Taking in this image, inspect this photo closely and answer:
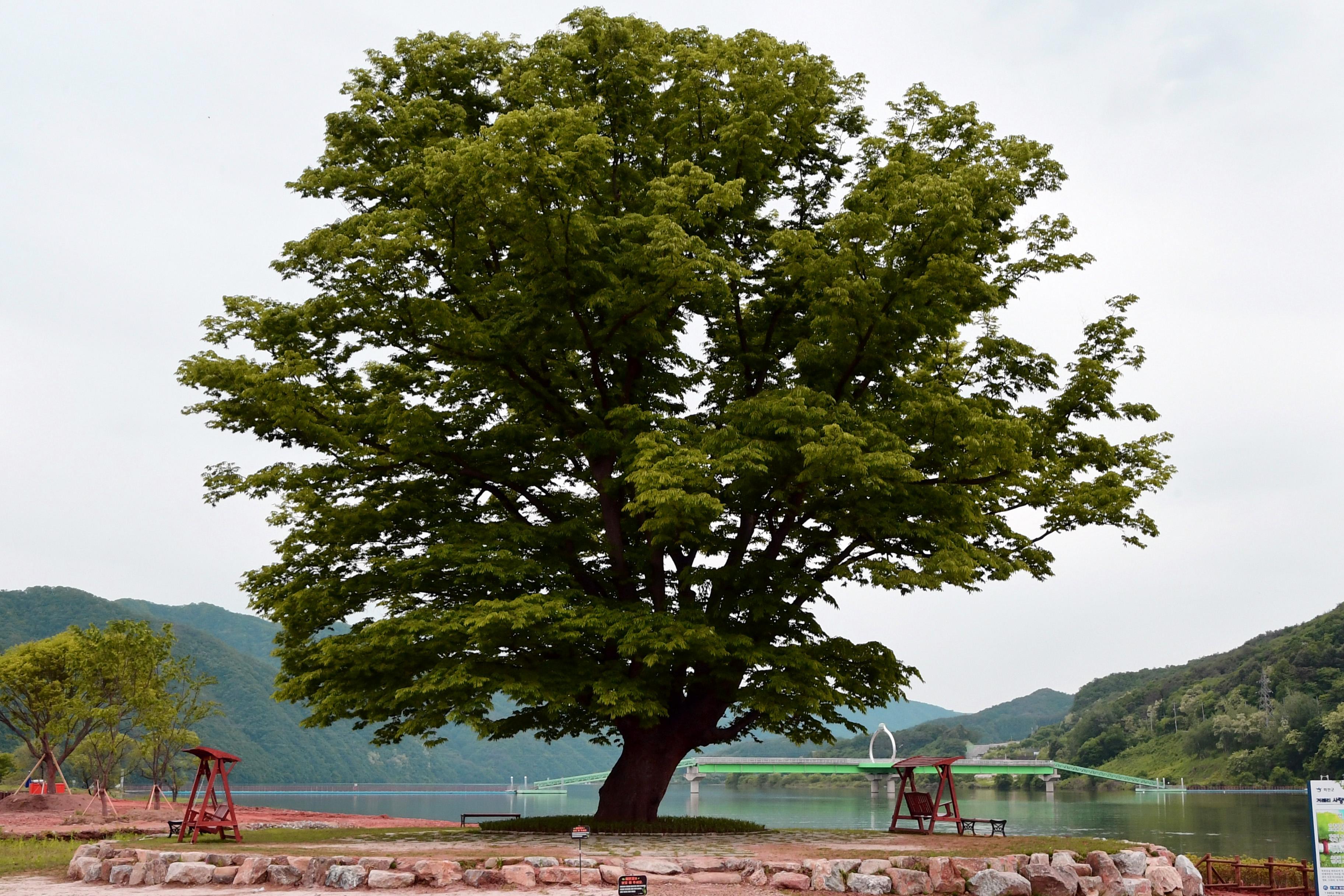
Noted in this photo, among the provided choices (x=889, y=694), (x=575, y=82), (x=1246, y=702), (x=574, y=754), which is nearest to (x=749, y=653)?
(x=889, y=694)

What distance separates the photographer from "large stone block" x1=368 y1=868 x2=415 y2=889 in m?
13.0

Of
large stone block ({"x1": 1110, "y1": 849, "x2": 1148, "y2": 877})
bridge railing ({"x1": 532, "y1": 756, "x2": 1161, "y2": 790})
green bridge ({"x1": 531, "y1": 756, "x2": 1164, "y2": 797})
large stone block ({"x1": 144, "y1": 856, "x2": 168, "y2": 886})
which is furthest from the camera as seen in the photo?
green bridge ({"x1": 531, "y1": 756, "x2": 1164, "y2": 797})

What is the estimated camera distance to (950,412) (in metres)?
17.6

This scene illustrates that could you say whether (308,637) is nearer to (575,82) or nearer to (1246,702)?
(575,82)

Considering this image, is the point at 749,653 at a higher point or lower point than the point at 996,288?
lower

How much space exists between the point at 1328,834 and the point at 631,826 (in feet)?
36.5

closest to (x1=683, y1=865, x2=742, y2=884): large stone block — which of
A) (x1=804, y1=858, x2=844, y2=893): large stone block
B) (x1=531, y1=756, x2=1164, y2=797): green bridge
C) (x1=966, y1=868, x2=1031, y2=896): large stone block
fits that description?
(x1=804, y1=858, x2=844, y2=893): large stone block

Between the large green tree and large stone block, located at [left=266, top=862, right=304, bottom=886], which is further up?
the large green tree

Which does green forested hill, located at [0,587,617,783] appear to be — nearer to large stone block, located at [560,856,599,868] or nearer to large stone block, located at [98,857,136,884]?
large stone block, located at [98,857,136,884]

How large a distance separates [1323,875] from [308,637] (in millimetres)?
17145

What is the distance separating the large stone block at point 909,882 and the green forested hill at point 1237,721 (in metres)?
73.7

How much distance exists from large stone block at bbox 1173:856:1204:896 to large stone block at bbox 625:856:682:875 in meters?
7.23

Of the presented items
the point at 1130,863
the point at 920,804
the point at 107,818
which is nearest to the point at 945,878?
the point at 1130,863

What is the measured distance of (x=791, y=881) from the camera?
13242 millimetres
